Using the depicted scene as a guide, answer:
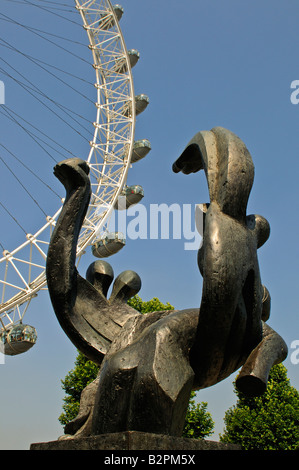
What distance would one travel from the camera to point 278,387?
20.6 meters

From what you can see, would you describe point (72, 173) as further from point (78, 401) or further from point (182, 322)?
point (78, 401)

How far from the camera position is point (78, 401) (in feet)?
63.1

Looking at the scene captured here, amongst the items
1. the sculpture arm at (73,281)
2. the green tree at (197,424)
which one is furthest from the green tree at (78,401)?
the sculpture arm at (73,281)

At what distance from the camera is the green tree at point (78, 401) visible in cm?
1859

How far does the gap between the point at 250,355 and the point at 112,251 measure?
16836mm

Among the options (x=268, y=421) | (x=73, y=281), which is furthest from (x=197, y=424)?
(x=73, y=281)

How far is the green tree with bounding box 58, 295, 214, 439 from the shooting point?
1859 cm

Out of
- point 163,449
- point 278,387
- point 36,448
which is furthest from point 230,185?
point 278,387

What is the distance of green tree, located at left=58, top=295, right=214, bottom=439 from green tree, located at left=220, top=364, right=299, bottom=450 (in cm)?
136

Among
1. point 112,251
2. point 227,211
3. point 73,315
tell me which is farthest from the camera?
point 112,251

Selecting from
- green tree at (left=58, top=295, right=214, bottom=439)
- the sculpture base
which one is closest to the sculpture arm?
the sculpture base

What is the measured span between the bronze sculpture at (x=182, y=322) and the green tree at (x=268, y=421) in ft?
53.5

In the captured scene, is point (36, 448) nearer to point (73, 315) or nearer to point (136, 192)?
point (73, 315)

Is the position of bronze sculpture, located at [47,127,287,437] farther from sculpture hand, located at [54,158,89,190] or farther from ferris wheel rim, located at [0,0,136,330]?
ferris wheel rim, located at [0,0,136,330]
